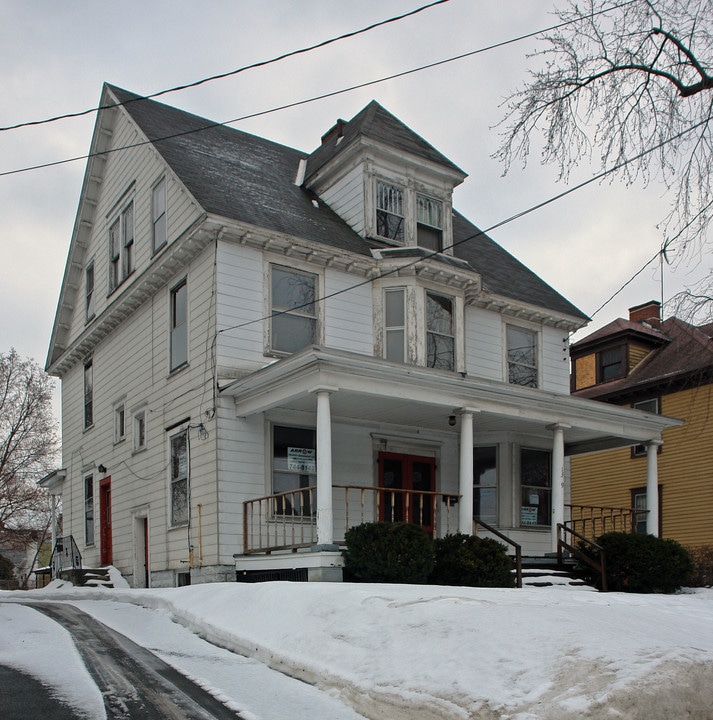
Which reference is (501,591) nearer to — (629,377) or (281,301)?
(281,301)

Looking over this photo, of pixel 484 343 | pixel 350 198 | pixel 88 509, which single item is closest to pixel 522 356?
pixel 484 343

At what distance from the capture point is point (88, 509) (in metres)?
19.7

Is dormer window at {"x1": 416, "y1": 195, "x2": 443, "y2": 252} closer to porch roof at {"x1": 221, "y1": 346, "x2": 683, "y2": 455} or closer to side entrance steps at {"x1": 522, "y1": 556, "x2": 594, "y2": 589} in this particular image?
porch roof at {"x1": 221, "y1": 346, "x2": 683, "y2": 455}

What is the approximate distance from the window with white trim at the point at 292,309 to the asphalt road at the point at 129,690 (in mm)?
7154

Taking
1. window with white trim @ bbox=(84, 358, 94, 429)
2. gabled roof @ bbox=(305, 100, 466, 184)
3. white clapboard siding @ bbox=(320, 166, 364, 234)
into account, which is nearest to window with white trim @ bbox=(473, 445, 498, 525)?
white clapboard siding @ bbox=(320, 166, 364, 234)

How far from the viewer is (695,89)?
33.5ft

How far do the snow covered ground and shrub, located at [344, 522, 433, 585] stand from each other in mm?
2079

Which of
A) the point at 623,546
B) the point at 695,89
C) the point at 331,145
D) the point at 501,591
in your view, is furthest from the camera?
the point at 331,145

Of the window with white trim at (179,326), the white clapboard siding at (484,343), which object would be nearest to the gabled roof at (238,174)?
the window with white trim at (179,326)

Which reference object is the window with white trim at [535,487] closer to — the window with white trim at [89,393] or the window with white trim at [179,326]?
the window with white trim at [179,326]

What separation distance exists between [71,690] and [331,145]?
1482 cm

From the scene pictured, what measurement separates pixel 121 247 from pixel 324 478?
9177mm

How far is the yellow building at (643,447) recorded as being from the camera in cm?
2470

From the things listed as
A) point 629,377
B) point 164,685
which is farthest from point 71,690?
point 629,377
